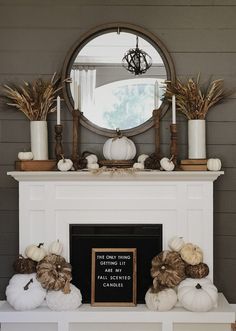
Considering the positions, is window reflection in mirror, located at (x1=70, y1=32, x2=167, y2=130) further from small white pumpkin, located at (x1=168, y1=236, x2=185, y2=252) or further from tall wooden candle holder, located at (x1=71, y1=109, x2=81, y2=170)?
small white pumpkin, located at (x1=168, y1=236, x2=185, y2=252)

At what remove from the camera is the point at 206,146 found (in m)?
3.92

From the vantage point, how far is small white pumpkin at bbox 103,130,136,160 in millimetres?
3729

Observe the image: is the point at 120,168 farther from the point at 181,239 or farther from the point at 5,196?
the point at 5,196

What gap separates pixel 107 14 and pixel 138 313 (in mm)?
2031

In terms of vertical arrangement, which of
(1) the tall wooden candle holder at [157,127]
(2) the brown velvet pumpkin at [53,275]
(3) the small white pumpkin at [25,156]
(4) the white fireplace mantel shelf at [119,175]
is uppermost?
(1) the tall wooden candle holder at [157,127]

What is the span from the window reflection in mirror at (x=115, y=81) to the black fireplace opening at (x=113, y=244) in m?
0.72

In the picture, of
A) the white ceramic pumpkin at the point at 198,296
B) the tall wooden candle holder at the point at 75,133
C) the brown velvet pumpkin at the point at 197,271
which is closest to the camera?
the white ceramic pumpkin at the point at 198,296

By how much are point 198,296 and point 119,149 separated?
1069 millimetres

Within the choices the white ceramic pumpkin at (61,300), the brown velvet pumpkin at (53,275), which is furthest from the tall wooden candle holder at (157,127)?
the white ceramic pumpkin at (61,300)

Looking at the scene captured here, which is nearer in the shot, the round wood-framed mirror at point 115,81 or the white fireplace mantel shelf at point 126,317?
the white fireplace mantel shelf at point 126,317

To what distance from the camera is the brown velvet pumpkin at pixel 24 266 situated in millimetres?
3605

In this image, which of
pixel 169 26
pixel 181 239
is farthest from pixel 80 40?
pixel 181 239

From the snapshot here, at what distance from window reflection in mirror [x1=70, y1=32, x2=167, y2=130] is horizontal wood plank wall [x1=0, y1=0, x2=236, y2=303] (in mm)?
117

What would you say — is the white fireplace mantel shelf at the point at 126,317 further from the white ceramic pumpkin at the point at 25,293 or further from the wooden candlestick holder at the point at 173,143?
the wooden candlestick holder at the point at 173,143
